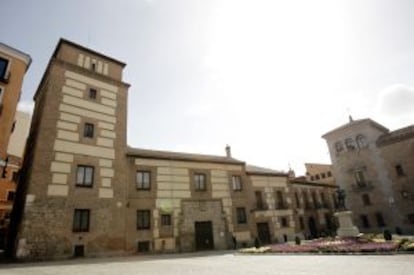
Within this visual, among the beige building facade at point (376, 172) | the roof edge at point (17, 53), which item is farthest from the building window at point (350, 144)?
the roof edge at point (17, 53)

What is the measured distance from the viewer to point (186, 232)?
24.2 metres

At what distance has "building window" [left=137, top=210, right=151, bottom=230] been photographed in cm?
2232

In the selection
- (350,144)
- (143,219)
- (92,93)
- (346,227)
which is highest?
(92,93)

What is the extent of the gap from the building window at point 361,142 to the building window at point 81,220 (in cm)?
3535

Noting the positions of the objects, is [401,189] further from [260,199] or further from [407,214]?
[260,199]

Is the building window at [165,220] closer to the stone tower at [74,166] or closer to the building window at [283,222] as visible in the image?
the stone tower at [74,166]

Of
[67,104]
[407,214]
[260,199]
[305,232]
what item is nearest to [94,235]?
[67,104]

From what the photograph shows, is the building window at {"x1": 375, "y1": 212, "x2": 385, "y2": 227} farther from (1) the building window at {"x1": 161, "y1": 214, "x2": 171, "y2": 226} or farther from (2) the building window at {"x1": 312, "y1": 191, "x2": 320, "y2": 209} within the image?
(1) the building window at {"x1": 161, "y1": 214, "x2": 171, "y2": 226}

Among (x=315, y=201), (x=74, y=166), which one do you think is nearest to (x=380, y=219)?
(x=315, y=201)

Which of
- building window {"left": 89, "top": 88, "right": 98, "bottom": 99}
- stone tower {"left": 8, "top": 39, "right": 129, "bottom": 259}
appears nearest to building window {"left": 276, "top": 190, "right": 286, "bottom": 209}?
stone tower {"left": 8, "top": 39, "right": 129, "bottom": 259}

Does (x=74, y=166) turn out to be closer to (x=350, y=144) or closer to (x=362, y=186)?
(x=362, y=186)

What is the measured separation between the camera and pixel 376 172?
35.9m

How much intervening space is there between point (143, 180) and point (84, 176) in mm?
5015

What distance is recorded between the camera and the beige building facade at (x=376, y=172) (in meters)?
33.0
